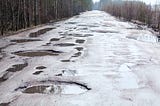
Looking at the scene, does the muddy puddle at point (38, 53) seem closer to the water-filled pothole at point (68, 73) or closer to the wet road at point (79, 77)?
the wet road at point (79, 77)

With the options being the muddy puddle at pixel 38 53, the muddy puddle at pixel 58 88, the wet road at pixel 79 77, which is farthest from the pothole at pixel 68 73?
the muddy puddle at pixel 38 53

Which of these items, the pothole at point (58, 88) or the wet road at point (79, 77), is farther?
the pothole at point (58, 88)

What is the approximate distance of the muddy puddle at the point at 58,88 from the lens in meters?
6.64

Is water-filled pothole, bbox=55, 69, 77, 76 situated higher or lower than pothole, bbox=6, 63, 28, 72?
lower

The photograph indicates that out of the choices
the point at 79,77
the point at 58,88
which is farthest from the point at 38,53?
the point at 58,88

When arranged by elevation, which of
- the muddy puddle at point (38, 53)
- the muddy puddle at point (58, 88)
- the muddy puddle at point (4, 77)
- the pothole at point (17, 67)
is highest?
the muddy puddle at point (38, 53)

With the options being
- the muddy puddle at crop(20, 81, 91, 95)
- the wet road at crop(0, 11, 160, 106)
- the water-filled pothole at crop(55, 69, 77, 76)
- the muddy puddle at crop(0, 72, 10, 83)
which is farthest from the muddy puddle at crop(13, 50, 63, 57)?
the muddy puddle at crop(20, 81, 91, 95)

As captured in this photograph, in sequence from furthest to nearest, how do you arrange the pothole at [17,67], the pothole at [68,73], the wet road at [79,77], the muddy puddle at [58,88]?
the pothole at [17,67] < the pothole at [68,73] < the muddy puddle at [58,88] < the wet road at [79,77]

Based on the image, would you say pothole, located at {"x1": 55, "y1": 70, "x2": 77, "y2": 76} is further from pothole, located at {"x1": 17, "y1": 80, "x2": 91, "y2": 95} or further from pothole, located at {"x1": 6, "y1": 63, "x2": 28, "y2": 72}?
pothole, located at {"x1": 6, "y1": 63, "x2": 28, "y2": 72}

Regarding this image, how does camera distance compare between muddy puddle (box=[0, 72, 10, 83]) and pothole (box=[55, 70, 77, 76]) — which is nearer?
muddy puddle (box=[0, 72, 10, 83])

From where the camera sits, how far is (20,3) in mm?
23969

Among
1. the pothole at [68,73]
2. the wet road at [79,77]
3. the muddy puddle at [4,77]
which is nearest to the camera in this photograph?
the wet road at [79,77]

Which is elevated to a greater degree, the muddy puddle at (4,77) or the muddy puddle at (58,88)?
the muddy puddle at (4,77)

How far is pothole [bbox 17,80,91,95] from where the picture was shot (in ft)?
21.8
